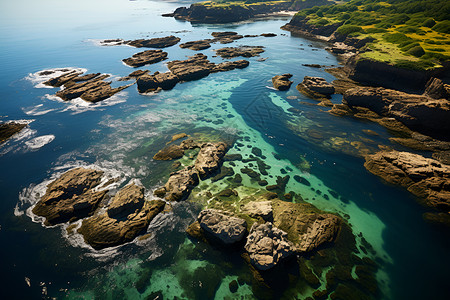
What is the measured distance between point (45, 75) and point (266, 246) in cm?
7193

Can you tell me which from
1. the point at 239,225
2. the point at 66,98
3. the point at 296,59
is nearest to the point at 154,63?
the point at 66,98

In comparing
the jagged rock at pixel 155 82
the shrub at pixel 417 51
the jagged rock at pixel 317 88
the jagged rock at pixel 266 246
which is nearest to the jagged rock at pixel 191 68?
the jagged rock at pixel 155 82

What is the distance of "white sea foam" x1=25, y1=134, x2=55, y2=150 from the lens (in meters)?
28.3

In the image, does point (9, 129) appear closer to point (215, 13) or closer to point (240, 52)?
point (240, 52)

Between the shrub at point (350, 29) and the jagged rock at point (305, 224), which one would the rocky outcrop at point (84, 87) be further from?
the shrub at point (350, 29)

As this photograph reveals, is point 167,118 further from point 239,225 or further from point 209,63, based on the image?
point 209,63

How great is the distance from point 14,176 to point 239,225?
2927cm

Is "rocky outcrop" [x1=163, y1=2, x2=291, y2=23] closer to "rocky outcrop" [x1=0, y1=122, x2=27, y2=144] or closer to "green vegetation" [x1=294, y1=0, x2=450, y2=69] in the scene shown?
"green vegetation" [x1=294, y1=0, x2=450, y2=69]

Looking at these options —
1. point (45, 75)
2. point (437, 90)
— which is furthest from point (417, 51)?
point (45, 75)

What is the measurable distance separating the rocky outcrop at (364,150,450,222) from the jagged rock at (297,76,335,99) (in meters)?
19.8

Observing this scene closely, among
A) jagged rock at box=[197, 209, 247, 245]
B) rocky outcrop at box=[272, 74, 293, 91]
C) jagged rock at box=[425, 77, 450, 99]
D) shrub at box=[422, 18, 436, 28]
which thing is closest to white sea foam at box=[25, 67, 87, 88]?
rocky outcrop at box=[272, 74, 293, 91]

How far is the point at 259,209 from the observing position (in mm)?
18000

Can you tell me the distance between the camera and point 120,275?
48.0 feet

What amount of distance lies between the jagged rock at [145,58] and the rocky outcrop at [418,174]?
6489cm
